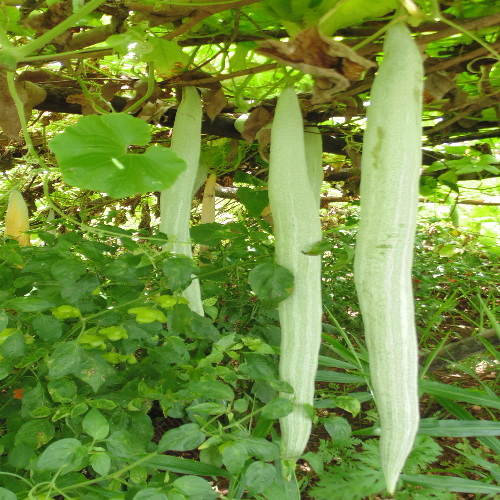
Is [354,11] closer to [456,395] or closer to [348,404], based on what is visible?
[348,404]

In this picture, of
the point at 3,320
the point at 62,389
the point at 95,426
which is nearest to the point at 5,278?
the point at 3,320

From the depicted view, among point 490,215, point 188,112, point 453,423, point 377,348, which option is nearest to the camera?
point 377,348

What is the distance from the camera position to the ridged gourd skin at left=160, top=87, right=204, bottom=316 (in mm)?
876

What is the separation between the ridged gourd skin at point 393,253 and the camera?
594 mm

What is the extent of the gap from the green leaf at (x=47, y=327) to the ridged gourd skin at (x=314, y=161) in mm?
593

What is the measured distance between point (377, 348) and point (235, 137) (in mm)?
890

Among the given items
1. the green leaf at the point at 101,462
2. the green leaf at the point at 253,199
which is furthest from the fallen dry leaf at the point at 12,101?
the green leaf at the point at 101,462

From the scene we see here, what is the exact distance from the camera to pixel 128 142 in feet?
2.36

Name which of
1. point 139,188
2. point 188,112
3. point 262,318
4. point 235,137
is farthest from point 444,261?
→ point 139,188

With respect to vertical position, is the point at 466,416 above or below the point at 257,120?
below

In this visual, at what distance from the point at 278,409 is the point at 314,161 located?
22.1 inches

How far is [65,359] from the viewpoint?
68cm

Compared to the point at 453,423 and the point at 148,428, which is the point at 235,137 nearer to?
the point at 148,428

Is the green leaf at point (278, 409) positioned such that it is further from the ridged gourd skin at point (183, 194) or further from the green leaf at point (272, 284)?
the ridged gourd skin at point (183, 194)
